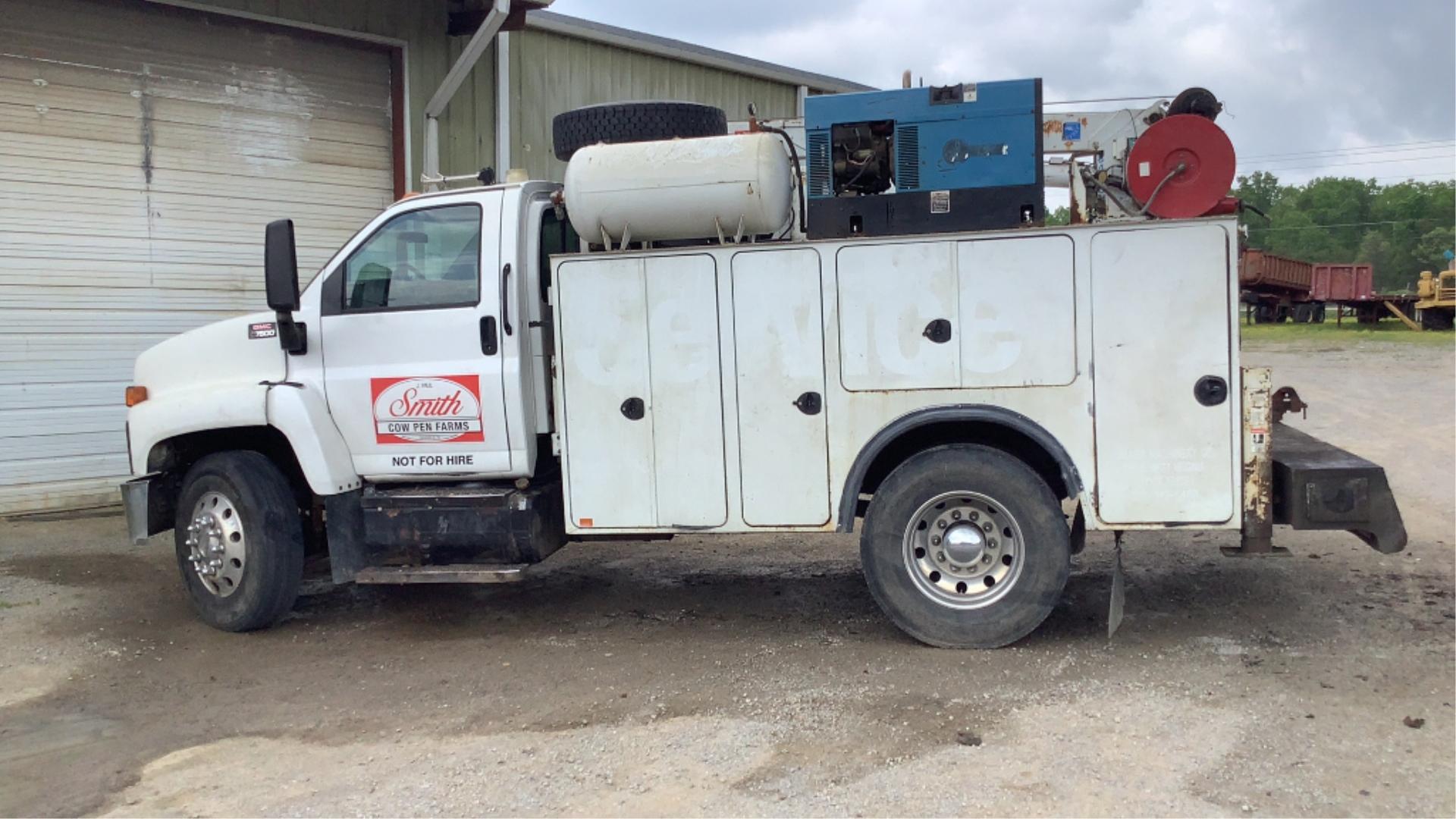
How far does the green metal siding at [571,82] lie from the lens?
464 inches

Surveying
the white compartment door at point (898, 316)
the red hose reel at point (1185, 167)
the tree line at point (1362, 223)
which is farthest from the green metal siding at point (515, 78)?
the tree line at point (1362, 223)

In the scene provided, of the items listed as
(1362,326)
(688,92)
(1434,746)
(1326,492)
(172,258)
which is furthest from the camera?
(1362,326)

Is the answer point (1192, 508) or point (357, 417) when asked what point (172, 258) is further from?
point (1192, 508)

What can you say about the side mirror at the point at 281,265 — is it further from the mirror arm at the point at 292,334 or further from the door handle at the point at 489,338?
the door handle at the point at 489,338

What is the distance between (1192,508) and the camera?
16.8ft

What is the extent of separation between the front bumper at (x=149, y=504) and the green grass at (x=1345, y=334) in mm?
23196

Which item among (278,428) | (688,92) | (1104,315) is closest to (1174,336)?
(1104,315)

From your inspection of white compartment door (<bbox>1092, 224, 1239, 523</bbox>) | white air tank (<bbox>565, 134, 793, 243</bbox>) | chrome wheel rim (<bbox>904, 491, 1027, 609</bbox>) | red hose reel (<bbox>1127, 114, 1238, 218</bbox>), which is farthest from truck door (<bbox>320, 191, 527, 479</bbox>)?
red hose reel (<bbox>1127, 114, 1238, 218</bbox>)

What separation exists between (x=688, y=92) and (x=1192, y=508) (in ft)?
33.3

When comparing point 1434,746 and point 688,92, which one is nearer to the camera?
point 1434,746

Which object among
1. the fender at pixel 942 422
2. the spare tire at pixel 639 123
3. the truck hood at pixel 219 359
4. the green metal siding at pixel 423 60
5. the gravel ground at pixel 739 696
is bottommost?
the gravel ground at pixel 739 696

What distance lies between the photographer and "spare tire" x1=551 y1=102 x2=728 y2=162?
6000 mm

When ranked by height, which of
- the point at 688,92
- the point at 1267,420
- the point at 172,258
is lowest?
the point at 1267,420

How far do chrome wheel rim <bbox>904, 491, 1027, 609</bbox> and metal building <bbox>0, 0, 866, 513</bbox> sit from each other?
7.08 m
